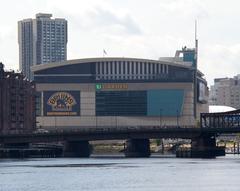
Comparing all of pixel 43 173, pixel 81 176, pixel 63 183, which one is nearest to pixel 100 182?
pixel 63 183

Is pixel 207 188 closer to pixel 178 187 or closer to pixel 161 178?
pixel 178 187

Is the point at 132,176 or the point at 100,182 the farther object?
the point at 132,176

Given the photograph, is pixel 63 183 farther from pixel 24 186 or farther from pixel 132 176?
pixel 132 176

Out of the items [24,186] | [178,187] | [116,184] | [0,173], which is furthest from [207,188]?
[0,173]

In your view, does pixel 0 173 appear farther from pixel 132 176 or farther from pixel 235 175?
pixel 235 175

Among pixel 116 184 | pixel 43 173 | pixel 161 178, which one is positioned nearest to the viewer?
pixel 116 184

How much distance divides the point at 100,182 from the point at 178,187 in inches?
684

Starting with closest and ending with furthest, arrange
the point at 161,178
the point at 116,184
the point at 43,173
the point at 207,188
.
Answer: the point at 207,188, the point at 116,184, the point at 161,178, the point at 43,173

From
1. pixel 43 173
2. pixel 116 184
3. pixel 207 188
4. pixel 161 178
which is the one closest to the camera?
pixel 207 188

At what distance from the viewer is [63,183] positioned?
166875mm

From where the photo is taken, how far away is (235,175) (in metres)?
186

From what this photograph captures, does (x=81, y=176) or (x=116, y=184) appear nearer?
(x=116, y=184)

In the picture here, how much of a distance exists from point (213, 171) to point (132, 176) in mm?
20153

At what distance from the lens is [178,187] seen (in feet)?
510
